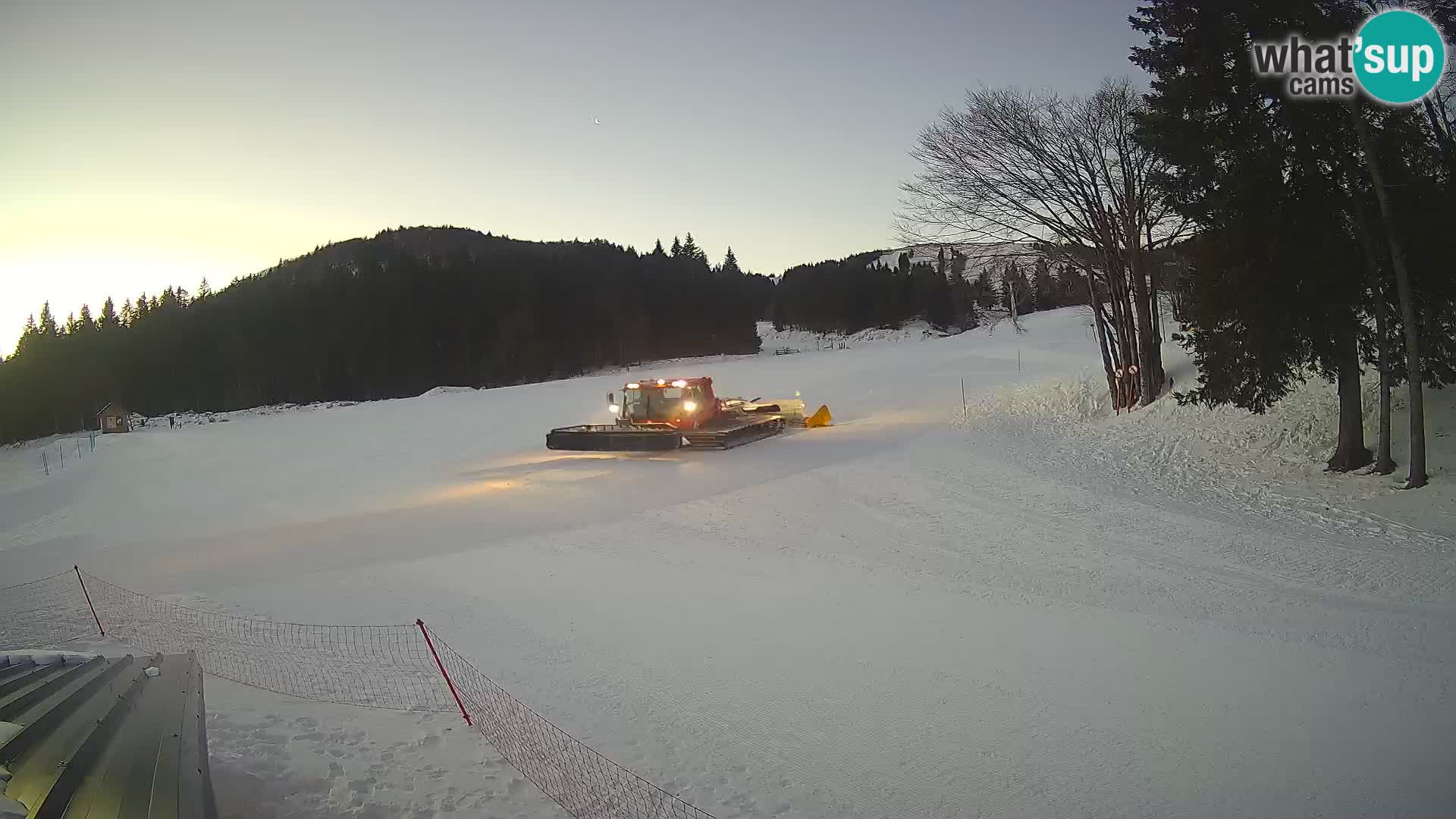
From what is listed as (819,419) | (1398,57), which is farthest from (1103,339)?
(1398,57)

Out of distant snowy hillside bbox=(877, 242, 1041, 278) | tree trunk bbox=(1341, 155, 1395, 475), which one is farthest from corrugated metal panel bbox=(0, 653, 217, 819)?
distant snowy hillside bbox=(877, 242, 1041, 278)

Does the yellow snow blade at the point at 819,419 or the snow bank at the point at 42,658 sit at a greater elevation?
the snow bank at the point at 42,658

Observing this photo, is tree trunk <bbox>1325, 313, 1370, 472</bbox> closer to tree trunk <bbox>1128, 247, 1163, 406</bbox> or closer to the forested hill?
tree trunk <bbox>1128, 247, 1163, 406</bbox>

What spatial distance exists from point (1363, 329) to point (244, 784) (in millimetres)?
14522

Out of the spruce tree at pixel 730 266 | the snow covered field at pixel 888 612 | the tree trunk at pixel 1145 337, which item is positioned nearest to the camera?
the snow covered field at pixel 888 612

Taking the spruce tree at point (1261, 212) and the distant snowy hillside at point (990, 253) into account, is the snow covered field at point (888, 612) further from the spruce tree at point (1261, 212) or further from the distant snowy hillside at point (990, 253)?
the distant snowy hillside at point (990, 253)

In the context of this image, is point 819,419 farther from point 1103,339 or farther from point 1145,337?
point 1145,337

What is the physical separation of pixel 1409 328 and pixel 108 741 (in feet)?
47.3

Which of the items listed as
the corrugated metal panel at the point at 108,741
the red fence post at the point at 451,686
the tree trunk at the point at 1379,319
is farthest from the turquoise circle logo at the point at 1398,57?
the corrugated metal panel at the point at 108,741

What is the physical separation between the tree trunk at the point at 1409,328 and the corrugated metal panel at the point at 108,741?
542 inches

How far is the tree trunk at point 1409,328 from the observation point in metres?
10.3

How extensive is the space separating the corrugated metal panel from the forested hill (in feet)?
177

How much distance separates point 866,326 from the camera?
8856 centimetres

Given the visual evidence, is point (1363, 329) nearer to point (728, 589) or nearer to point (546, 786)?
point (728, 589)
